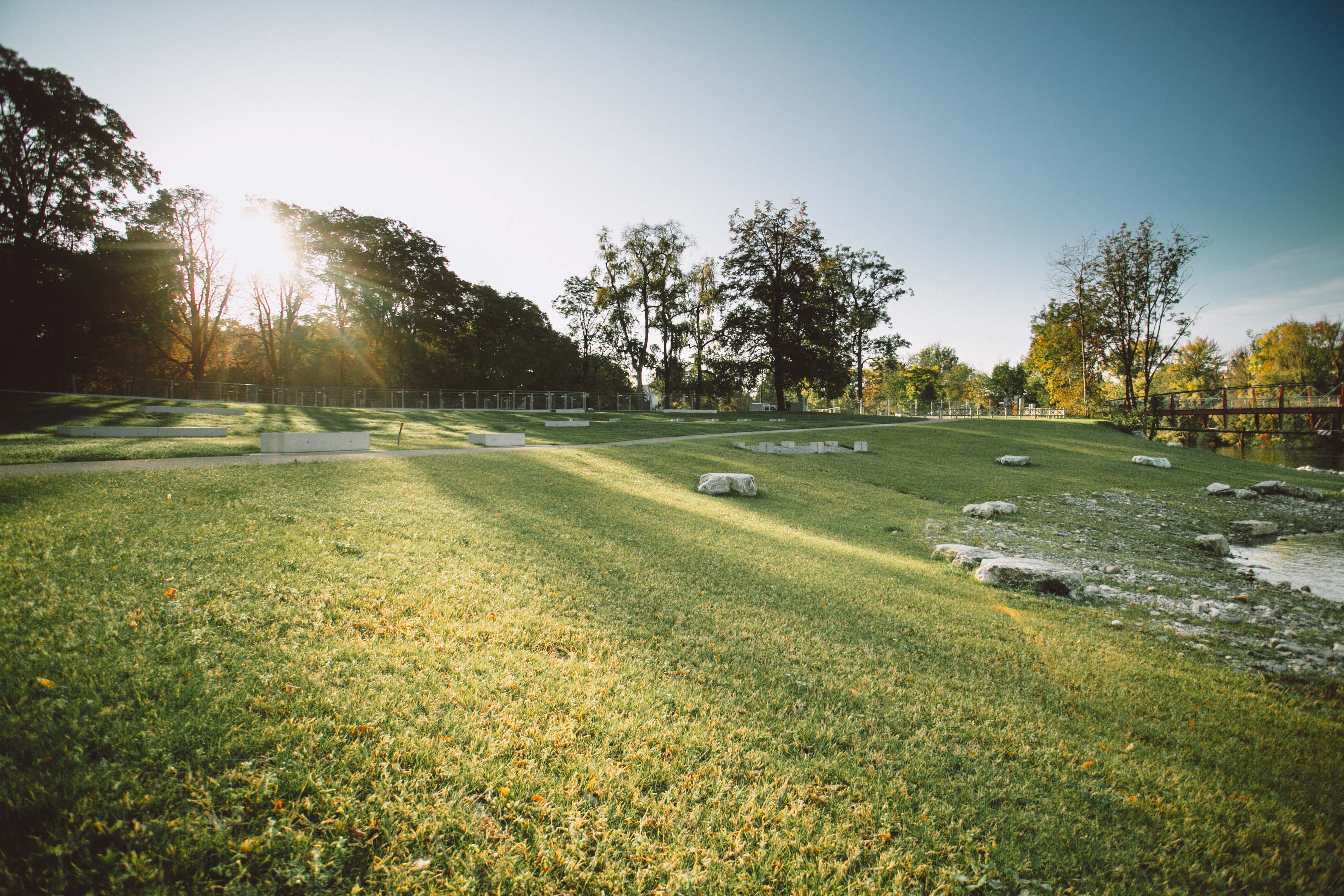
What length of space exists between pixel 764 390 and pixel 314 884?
79.4m

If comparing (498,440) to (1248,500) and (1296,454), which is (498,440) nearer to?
(1248,500)

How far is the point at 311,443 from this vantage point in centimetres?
1291

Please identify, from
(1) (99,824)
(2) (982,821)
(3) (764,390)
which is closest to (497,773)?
(1) (99,824)

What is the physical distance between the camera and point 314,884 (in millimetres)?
1982

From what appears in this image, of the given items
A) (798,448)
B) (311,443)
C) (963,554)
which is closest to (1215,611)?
(963,554)

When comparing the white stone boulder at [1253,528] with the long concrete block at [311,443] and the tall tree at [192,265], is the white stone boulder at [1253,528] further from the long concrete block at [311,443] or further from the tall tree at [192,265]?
the tall tree at [192,265]

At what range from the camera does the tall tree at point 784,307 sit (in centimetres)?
4144

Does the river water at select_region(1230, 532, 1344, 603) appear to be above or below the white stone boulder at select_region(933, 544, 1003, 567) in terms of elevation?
below

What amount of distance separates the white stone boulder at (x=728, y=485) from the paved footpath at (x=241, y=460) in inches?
248

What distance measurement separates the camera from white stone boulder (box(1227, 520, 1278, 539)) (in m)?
11.4

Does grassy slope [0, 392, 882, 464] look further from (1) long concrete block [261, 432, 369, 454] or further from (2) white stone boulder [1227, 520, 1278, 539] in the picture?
(2) white stone boulder [1227, 520, 1278, 539]

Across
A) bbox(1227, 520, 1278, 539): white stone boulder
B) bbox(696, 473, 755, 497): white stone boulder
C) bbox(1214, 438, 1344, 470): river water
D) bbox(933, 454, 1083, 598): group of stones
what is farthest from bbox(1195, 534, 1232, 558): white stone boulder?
bbox(1214, 438, 1344, 470): river water

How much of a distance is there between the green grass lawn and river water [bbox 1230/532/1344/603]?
4.63 metres

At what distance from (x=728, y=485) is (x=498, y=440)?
888 cm
